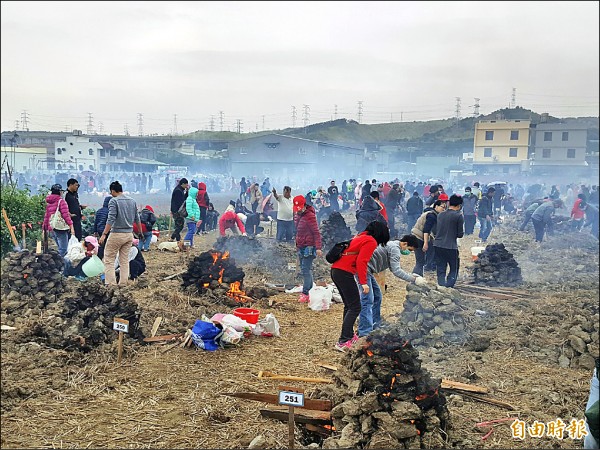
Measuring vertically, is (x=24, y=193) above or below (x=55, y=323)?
above

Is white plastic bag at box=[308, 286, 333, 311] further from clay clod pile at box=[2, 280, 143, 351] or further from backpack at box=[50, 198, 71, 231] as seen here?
backpack at box=[50, 198, 71, 231]

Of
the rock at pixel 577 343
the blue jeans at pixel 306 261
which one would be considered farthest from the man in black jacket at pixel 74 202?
the rock at pixel 577 343

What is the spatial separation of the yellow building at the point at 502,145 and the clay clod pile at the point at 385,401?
22.0 meters

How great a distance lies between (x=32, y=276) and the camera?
8.39m

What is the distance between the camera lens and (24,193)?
39.7 ft

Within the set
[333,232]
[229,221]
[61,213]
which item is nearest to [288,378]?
[61,213]

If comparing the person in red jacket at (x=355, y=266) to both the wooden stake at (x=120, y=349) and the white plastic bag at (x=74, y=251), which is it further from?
the white plastic bag at (x=74, y=251)

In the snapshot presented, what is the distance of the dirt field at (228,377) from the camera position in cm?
443

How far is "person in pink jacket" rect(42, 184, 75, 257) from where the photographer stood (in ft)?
32.8

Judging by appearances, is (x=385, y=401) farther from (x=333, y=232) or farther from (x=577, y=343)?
(x=333, y=232)

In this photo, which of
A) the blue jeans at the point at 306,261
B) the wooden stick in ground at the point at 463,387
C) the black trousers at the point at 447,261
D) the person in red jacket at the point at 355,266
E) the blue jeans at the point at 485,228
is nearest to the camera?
the wooden stick in ground at the point at 463,387

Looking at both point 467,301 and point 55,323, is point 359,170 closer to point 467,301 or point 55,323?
point 467,301

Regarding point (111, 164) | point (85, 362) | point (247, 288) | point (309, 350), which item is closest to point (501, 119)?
point (247, 288)

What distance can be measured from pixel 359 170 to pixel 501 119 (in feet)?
67.3
